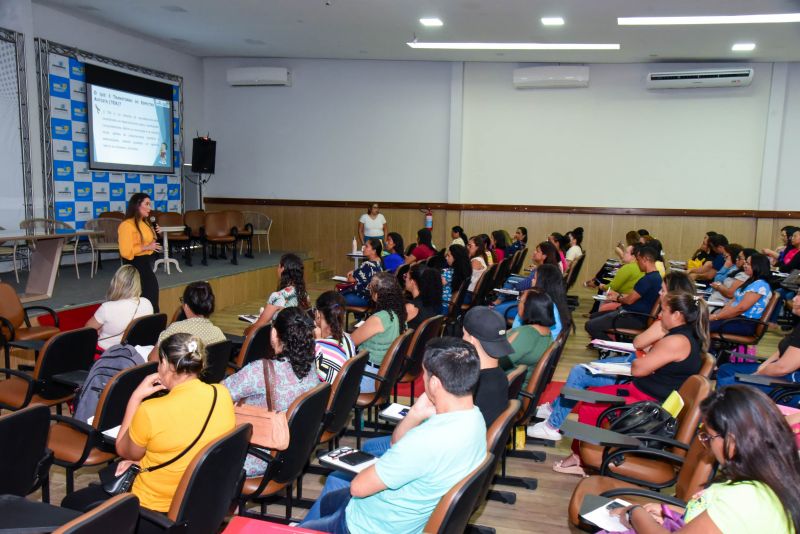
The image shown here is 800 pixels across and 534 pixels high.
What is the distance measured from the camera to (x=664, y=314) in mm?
3629

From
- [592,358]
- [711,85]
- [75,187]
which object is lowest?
[592,358]

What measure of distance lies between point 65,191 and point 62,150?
596mm

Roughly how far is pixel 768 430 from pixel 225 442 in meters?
1.63

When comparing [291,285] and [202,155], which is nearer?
[291,285]

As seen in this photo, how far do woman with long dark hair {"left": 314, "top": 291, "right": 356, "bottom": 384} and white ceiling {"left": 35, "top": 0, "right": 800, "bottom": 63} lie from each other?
5247 mm

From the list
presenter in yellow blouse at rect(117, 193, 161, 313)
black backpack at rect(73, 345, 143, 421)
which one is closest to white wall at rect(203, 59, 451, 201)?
presenter in yellow blouse at rect(117, 193, 161, 313)

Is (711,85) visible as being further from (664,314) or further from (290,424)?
(290,424)

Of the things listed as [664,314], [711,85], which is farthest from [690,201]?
[664,314]

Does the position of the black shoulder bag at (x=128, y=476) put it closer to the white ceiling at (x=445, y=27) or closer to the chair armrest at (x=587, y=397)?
the chair armrest at (x=587, y=397)

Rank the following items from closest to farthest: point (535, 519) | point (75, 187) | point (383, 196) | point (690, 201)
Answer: point (535, 519), point (75, 187), point (690, 201), point (383, 196)

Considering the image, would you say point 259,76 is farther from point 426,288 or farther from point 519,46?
point 426,288

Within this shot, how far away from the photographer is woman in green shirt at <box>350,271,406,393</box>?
419cm

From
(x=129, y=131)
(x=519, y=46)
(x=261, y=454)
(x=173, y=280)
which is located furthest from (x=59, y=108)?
(x=261, y=454)

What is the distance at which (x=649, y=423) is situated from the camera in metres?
2.90
